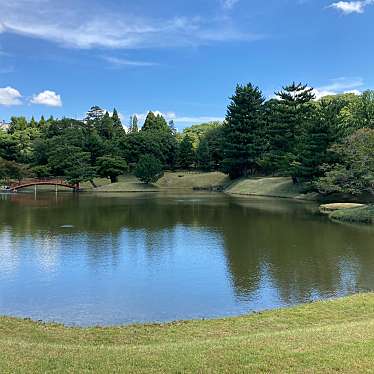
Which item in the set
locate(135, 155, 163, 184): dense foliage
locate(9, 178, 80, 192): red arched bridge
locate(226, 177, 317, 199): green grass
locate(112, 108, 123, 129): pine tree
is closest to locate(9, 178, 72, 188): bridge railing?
locate(9, 178, 80, 192): red arched bridge

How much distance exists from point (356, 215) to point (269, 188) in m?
25.2

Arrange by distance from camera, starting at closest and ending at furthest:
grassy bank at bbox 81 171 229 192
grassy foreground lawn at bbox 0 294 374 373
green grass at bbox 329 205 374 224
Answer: grassy foreground lawn at bbox 0 294 374 373 → green grass at bbox 329 205 374 224 → grassy bank at bbox 81 171 229 192

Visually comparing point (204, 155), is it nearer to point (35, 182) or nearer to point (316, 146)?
point (35, 182)

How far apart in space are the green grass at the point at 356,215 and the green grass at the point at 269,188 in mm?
15082

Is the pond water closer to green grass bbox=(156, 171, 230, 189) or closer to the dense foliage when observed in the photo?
the dense foliage

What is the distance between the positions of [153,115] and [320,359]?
92455 mm

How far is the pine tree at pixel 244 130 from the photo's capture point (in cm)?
5866

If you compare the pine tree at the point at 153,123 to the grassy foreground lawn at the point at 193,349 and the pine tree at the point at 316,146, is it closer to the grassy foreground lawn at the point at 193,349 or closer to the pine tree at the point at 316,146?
the pine tree at the point at 316,146

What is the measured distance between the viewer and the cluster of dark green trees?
116ft

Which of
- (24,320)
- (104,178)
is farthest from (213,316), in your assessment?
(104,178)

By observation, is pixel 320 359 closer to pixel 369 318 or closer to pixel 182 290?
pixel 369 318

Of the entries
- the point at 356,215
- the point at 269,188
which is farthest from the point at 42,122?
the point at 356,215

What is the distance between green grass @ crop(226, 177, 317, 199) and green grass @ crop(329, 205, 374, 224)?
49.5ft

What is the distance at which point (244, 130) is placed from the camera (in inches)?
2341
